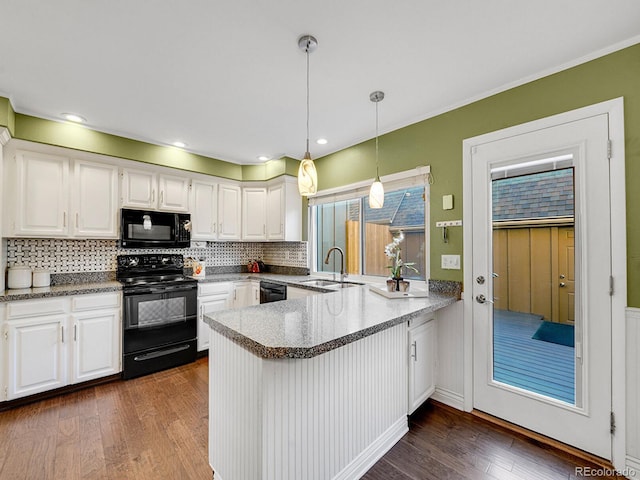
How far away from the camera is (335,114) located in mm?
2611

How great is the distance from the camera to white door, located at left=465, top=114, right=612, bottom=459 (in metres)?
1.72

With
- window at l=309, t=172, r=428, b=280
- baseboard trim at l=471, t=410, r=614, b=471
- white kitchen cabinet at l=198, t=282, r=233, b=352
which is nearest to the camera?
baseboard trim at l=471, t=410, r=614, b=471

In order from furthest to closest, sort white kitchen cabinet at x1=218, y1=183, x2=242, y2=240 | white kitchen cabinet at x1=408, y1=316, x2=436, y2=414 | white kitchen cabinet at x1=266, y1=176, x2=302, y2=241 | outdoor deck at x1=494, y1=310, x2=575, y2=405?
1. white kitchen cabinet at x1=218, y1=183, x2=242, y2=240
2. white kitchen cabinet at x1=266, y1=176, x2=302, y2=241
3. white kitchen cabinet at x1=408, y1=316, x2=436, y2=414
4. outdoor deck at x1=494, y1=310, x2=575, y2=405

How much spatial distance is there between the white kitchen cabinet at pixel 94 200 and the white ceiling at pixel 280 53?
540mm

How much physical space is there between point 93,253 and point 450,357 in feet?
12.8

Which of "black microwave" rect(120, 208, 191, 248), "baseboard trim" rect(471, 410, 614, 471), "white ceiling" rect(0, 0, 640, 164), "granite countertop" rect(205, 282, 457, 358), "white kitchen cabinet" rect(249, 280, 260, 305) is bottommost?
"baseboard trim" rect(471, 410, 614, 471)

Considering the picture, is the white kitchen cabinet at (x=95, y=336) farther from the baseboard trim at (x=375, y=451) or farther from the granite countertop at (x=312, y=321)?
the baseboard trim at (x=375, y=451)

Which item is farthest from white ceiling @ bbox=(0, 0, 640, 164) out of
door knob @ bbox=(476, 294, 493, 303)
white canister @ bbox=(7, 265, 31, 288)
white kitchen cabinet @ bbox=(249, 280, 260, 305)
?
white kitchen cabinet @ bbox=(249, 280, 260, 305)

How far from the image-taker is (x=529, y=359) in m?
2.01

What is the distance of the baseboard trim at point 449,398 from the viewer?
2275 millimetres

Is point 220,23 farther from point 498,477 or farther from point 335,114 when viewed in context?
point 498,477

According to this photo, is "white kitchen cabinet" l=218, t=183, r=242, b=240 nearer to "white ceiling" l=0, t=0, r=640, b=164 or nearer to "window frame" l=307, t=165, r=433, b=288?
"window frame" l=307, t=165, r=433, b=288

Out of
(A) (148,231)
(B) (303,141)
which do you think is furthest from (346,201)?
(A) (148,231)

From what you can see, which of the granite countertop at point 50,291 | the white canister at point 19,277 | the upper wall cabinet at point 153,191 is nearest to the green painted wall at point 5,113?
the upper wall cabinet at point 153,191
